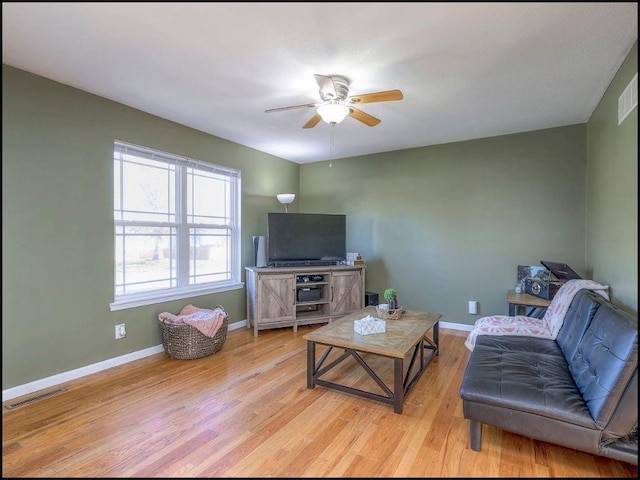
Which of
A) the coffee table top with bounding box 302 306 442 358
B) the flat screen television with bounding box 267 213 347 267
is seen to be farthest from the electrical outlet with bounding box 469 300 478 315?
the flat screen television with bounding box 267 213 347 267

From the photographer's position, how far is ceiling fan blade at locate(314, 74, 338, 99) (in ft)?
7.18

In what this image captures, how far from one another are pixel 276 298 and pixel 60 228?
229 centimetres

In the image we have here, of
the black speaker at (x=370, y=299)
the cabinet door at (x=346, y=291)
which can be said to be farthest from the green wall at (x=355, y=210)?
the cabinet door at (x=346, y=291)

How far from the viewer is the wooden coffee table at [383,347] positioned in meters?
2.24

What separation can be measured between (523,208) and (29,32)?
4.64m

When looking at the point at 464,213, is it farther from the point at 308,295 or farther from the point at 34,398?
the point at 34,398

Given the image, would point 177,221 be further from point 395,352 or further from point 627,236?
point 627,236

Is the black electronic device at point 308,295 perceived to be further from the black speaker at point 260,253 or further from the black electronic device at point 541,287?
the black electronic device at point 541,287

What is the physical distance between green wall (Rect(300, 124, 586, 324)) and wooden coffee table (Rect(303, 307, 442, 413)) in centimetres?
138

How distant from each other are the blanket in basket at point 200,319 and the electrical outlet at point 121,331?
318 mm

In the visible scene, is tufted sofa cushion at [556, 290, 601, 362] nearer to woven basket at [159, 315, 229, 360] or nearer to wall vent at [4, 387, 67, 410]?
woven basket at [159, 315, 229, 360]

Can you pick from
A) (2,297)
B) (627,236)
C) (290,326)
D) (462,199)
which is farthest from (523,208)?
(2,297)

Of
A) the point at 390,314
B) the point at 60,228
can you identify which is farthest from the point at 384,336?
the point at 60,228

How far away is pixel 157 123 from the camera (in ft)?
11.0
